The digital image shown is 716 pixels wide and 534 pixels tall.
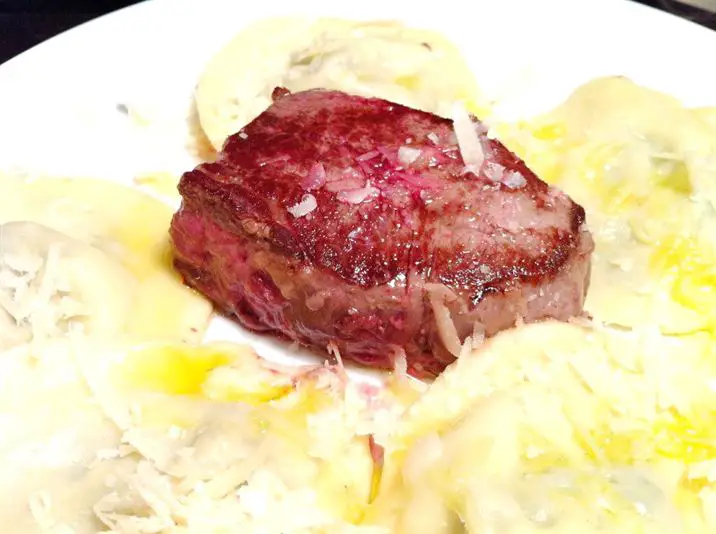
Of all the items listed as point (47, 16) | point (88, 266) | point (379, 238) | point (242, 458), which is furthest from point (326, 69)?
point (47, 16)

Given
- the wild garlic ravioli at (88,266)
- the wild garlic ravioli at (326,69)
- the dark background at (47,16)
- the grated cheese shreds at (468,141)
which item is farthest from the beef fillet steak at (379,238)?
the dark background at (47,16)

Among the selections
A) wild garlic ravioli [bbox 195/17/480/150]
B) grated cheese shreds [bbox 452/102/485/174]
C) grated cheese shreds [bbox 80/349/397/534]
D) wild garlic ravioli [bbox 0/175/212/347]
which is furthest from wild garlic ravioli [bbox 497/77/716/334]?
wild garlic ravioli [bbox 0/175/212/347]

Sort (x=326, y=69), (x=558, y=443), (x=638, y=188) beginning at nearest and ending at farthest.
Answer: (x=558, y=443) < (x=638, y=188) < (x=326, y=69)

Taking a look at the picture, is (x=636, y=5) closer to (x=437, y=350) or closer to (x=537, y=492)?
(x=437, y=350)

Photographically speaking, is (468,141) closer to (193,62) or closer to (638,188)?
(638,188)

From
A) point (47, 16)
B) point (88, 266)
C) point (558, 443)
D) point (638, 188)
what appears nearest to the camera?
point (558, 443)

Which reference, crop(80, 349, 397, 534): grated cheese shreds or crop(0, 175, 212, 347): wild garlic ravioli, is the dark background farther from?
crop(80, 349, 397, 534): grated cheese shreds

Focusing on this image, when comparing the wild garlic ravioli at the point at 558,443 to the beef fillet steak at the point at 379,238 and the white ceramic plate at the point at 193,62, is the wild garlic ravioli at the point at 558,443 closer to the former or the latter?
the beef fillet steak at the point at 379,238
